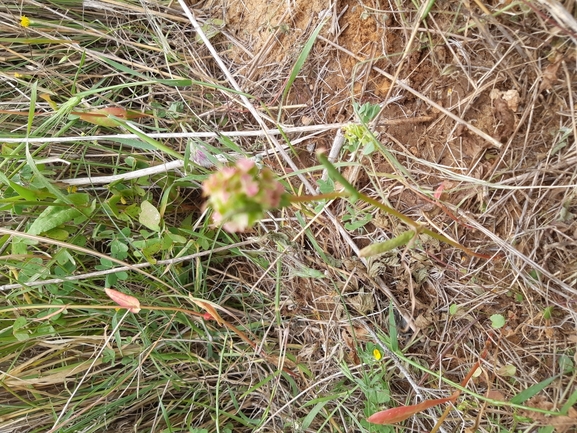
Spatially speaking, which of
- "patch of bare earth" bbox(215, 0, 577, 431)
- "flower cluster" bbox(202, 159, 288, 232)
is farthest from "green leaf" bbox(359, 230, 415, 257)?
"patch of bare earth" bbox(215, 0, 577, 431)

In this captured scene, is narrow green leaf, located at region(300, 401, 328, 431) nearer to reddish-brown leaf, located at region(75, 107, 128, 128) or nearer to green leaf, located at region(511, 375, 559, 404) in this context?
green leaf, located at region(511, 375, 559, 404)

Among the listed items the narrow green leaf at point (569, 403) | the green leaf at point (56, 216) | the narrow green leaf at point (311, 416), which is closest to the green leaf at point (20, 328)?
the green leaf at point (56, 216)

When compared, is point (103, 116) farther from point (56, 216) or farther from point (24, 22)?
point (24, 22)

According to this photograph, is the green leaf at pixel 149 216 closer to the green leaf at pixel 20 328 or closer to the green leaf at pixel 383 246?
the green leaf at pixel 20 328

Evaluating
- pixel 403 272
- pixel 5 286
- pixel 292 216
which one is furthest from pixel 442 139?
pixel 5 286

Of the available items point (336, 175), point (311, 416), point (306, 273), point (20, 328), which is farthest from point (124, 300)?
point (336, 175)
